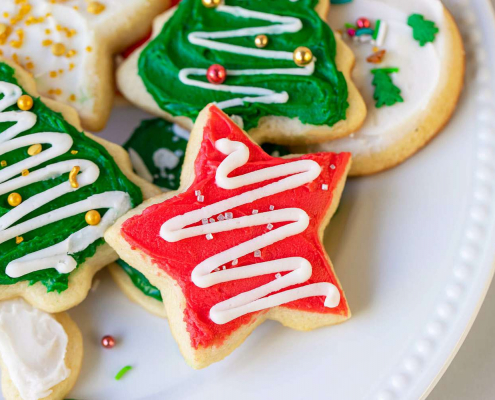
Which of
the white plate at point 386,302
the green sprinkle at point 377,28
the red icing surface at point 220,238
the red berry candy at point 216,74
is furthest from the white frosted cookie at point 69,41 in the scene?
the green sprinkle at point 377,28

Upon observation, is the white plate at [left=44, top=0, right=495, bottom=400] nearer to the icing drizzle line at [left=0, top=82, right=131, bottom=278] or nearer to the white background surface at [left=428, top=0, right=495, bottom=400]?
the icing drizzle line at [left=0, top=82, right=131, bottom=278]

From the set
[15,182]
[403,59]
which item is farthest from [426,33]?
[15,182]

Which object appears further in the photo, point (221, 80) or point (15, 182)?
point (221, 80)

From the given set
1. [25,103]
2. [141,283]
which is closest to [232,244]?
[141,283]

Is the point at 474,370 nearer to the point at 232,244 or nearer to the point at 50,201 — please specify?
the point at 232,244

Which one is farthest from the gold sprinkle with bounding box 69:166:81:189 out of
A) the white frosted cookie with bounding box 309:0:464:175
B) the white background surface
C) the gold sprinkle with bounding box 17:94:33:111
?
the white background surface

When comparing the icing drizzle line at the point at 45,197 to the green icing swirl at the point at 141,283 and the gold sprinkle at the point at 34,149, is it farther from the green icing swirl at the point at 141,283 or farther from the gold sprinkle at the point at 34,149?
the green icing swirl at the point at 141,283

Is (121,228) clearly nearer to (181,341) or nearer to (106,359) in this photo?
(181,341)
